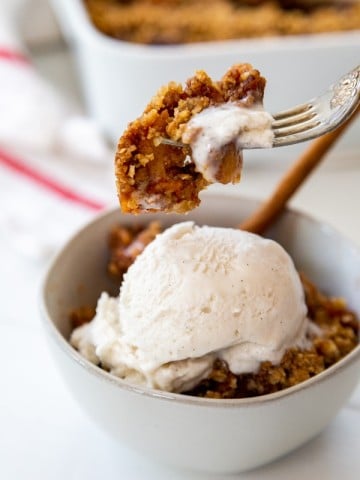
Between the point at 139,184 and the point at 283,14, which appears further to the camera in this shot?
the point at 283,14

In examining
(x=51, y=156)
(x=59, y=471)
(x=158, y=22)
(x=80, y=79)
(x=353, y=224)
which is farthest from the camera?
(x=80, y=79)

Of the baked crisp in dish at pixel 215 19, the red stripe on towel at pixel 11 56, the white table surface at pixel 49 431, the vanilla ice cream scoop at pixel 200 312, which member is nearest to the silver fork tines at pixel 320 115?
the vanilla ice cream scoop at pixel 200 312

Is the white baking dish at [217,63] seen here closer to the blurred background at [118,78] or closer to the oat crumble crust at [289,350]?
the blurred background at [118,78]

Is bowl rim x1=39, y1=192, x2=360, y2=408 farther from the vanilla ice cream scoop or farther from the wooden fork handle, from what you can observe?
the wooden fork handle

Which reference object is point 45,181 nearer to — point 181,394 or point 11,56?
point 11,56

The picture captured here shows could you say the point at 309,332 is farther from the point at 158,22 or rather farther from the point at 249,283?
the point at 158,22

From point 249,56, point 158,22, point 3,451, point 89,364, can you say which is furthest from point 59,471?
point 158,22

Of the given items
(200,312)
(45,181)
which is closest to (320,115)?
(200,312)
